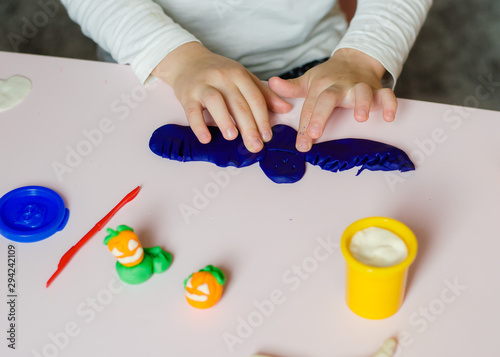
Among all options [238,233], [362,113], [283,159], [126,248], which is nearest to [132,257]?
[126,248]

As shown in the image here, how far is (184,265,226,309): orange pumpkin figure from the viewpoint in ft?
Result: 1.77

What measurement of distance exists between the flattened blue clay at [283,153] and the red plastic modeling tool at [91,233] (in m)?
0.07

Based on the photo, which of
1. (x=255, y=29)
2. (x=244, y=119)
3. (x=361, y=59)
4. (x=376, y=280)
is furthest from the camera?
(x=255, y=29)

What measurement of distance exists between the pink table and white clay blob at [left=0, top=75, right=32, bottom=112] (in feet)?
0.05

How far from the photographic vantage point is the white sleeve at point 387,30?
84 centimetres

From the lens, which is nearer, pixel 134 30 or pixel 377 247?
pixel 377 247

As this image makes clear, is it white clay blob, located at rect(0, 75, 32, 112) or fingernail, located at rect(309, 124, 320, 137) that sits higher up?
fingernail, located at rect(309, 124, 320, 137)

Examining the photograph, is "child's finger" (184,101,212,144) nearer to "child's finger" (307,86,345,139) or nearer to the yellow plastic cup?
"child's finger" (307,86,345,139)

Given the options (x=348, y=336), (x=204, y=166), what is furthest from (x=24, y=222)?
(x=348, y=336)

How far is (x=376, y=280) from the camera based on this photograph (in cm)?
50

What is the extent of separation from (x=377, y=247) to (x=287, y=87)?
0.99 feet

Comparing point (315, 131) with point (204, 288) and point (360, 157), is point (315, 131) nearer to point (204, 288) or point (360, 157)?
point (360, 157)

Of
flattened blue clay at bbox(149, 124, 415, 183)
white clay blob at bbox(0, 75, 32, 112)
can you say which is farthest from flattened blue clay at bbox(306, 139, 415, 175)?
Answer: white clay blob at bbox(0, 75, 32, 112)

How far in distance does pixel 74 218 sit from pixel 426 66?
1.23 meters
